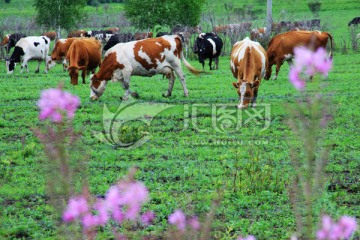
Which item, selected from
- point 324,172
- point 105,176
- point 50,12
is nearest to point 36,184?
point 105,176

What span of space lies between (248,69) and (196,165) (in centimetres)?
401

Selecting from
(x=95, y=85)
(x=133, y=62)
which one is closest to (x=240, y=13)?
(x=133, y=62)

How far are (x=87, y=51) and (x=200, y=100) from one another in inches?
186

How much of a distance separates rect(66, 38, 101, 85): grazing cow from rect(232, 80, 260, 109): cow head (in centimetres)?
572

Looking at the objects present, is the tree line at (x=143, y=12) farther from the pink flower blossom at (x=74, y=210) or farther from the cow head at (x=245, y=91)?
the pink flower blossom at (x=74, y=210)

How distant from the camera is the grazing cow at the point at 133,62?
13234 mm

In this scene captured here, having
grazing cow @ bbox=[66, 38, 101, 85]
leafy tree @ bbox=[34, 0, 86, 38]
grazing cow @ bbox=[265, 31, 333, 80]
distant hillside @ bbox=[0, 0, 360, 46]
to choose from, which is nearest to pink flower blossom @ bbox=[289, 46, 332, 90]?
grazing cow @ bbox=[66, 38, 101, 85]

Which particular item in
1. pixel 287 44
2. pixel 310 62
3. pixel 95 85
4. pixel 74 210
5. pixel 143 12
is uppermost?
pixel 143 12

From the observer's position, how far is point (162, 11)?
33125 millimetres

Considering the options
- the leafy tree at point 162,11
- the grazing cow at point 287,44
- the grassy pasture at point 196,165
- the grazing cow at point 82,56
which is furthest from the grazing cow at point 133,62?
the leafy tree at point 162,11

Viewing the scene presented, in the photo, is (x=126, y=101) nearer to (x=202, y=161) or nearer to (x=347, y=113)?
(x=347, y=113)

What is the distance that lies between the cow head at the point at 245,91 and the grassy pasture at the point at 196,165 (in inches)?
6.7

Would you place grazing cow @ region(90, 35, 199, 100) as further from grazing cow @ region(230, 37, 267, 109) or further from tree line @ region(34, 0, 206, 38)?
tree line @ region(34, 0, 206, 38)

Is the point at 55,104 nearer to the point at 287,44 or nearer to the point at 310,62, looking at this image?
the point at 310,62
